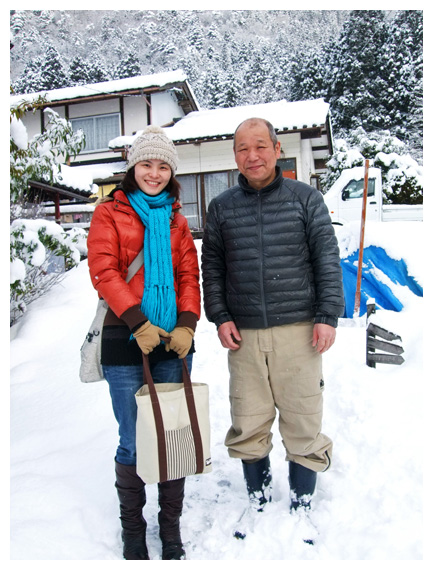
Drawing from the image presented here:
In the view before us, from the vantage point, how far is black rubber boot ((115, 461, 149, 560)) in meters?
1.91

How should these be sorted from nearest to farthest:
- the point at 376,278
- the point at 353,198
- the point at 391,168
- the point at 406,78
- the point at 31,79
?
the point at 376,278 → the point at 353,198 → the point at 391,168 → the point at 406,78 → the point at 31,79

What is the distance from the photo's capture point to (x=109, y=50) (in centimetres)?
4053

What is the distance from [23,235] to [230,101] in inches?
1244

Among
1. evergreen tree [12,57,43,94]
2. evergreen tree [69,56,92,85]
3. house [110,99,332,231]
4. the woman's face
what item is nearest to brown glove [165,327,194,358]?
the woman's face

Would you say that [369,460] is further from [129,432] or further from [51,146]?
[51,146]

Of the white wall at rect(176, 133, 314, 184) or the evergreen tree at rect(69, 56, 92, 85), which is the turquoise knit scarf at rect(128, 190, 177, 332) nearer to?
the white wall at rect(176, 133, 314, 184)

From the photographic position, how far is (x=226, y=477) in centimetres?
266

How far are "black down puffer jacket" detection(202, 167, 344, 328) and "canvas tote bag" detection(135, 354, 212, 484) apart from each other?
51 cm

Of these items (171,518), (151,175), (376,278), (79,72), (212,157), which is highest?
(79,72)

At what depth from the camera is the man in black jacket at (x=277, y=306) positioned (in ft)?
6.86

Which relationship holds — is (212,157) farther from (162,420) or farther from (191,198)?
(162,420)

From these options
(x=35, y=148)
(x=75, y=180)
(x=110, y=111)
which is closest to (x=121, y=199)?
(x=35, y=148)

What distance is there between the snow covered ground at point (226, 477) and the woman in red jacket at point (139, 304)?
31 centimetres

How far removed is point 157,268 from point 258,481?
1357 millimetres
